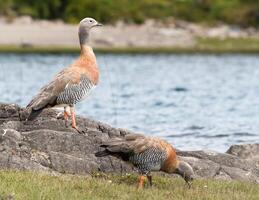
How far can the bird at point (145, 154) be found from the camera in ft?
54.7

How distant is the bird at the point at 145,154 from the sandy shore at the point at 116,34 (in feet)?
240

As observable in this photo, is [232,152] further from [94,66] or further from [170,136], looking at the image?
[170,136]

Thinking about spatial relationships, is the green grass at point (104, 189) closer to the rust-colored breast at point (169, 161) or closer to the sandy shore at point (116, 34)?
the rust-colored breast at point (169, 161)

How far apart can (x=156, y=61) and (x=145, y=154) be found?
6719cm

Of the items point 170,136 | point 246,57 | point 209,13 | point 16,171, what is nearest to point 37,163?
point 16,171

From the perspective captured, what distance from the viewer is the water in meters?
33.4

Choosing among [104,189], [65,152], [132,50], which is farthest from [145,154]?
[132,50]

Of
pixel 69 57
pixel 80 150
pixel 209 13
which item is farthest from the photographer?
pixel 209 13

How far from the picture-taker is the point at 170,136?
3066cm

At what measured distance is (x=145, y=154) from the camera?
16.7 metres

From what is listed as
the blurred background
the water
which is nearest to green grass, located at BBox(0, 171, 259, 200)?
the water

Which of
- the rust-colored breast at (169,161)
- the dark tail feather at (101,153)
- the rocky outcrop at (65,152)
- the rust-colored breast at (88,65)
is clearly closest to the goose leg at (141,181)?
the rust-colored breast at (169,161)

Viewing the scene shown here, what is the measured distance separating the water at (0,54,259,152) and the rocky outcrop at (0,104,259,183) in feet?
22.9

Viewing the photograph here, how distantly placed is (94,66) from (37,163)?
2595 mm
